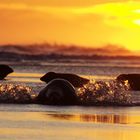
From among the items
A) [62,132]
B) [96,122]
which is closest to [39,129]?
[62,132]

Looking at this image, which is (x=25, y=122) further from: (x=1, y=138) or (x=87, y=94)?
(x=87, y=94)

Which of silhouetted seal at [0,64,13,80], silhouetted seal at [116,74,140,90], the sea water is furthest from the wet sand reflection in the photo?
silhouetted seal at [0,64,13,80]

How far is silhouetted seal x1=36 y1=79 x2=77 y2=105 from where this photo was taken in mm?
30578

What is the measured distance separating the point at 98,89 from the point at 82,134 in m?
11.1

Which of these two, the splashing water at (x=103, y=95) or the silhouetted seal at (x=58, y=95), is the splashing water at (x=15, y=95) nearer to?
the silhouetted seal at (x=58, y=95)

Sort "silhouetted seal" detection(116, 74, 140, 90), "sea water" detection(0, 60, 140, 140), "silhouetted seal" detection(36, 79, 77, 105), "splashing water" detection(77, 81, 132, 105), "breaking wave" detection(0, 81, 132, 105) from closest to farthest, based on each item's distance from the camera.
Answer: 1. "sea water" detection(0, 60, 140, 140)
2. "silhouetted seal" detection(36, 79, 77, 105)
3. "breaking wave" detection(0, 81, 132, 105)
4. "splashing water" detection(77, 81, 132, 105)
5. "silhouetted seal" detection(116, 74, 140, 90)

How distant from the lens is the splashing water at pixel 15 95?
30.6m

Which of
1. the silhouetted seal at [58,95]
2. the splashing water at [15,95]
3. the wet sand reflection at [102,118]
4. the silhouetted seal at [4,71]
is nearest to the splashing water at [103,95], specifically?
the silhouetted seal at [58,95]

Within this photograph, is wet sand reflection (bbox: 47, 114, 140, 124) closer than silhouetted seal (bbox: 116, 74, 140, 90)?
Yes

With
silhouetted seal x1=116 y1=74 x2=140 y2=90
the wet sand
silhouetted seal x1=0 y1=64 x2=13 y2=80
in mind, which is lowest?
the wet sand

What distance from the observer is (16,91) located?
3145 cm

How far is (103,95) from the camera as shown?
104 feet

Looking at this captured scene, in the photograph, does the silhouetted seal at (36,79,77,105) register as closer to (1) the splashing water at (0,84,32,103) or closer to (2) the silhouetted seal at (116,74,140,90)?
(1) the splashing water at (0,84,32,103)

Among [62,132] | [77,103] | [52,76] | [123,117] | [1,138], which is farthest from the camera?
[52,76]
